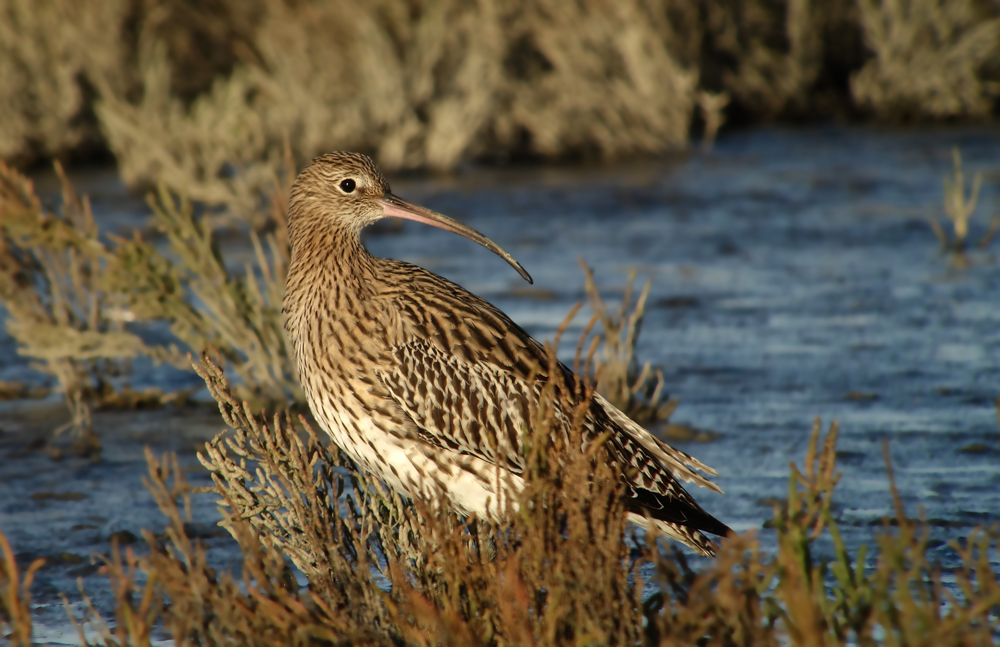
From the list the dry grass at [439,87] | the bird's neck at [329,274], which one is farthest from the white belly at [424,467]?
the dry grass at [439,87]

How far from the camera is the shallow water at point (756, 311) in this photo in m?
5.90

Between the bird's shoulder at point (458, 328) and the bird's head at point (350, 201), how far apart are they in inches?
11.6

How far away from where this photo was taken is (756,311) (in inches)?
357

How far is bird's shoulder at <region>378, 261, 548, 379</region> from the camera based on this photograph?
4.66m

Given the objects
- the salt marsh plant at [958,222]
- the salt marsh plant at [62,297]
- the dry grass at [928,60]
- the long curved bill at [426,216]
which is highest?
the dry grass at [928,60]

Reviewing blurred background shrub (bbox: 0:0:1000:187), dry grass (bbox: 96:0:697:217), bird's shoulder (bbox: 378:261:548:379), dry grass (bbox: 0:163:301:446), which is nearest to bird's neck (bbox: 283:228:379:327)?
bird's shoulder (bbox: 378:261:548:379)

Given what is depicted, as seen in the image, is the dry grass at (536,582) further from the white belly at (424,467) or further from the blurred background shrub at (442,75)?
the blurred background shrub at (442,75)

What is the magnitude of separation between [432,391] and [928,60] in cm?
1254

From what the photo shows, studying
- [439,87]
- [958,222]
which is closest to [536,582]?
[958,222]

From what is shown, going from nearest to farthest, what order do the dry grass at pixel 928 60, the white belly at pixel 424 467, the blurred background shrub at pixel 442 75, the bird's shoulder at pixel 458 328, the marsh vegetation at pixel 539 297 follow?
the marsh vegetation at pixel 539 297 < the white belly at pixel 424 467 < the bird's shoulder at pixel 458 328 < the blurred background shrub at pixel 442 75 < the dry grass at pixel 928 60

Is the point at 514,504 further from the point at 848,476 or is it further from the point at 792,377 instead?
the point at 792,377

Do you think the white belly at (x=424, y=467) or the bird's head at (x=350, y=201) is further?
the bird's head at (x=350, y=201)

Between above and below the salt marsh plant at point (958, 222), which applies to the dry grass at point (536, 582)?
below

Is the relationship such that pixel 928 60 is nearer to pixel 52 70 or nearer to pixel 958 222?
pixel 958 222
